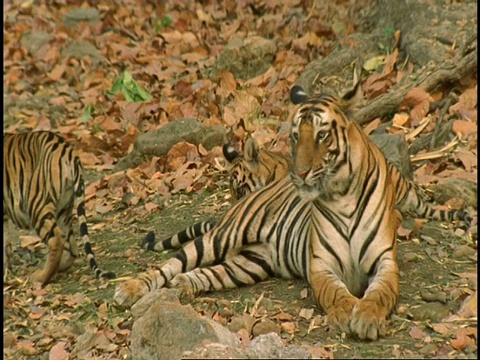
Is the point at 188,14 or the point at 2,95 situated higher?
the point at 188,14

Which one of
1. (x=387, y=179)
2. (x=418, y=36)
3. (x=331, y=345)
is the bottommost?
(x=331, y=345)

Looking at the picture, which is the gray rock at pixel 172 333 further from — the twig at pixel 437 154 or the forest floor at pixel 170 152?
the twig at pixel 437 154

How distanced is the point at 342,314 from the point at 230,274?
143 cm

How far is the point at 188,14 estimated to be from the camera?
645 inches

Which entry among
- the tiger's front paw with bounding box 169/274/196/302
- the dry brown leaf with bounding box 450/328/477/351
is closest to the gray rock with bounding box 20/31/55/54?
the tiger's front paw with bounding box 169/274/196/302

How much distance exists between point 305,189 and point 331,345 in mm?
940

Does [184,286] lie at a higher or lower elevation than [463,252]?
lower

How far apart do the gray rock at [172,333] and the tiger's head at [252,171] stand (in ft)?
8.88

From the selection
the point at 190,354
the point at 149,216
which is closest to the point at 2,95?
the point at 149,216

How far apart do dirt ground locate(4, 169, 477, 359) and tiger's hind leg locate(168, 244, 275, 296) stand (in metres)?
0.09

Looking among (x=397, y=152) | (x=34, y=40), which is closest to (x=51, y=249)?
(x=397, y=152)

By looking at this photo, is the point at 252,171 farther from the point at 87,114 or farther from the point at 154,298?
the point at 87,114

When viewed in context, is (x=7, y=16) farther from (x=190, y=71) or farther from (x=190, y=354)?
(x=190, y=354)

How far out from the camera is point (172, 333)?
5883 mm
